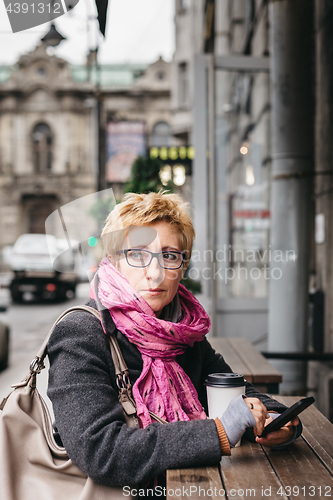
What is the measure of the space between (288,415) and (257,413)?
10 cm

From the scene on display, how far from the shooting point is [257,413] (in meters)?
1.55

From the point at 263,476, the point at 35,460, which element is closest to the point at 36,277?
the point at 35,460

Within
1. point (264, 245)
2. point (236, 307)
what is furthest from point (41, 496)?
point (264, 245)

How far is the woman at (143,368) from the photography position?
1.45m

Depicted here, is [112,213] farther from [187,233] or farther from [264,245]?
[264,245]

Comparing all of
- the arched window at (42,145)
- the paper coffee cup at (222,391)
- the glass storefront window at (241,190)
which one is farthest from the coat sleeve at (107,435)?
the arched window at (42,145)

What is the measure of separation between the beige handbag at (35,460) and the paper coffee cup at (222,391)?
0.84 ft

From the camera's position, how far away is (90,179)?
36719 mm

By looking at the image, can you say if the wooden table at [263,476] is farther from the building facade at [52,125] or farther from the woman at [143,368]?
the building facade at [52,125]

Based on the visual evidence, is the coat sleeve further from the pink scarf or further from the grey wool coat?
the pink scarf

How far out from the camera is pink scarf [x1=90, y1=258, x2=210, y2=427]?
66.0 inches

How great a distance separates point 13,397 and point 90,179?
3594cm

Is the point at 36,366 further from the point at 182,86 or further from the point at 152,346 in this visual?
the point at 182,86

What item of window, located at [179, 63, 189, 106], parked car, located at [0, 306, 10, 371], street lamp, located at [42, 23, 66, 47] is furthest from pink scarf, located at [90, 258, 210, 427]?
window, located at [179, 63, 189, 106]
